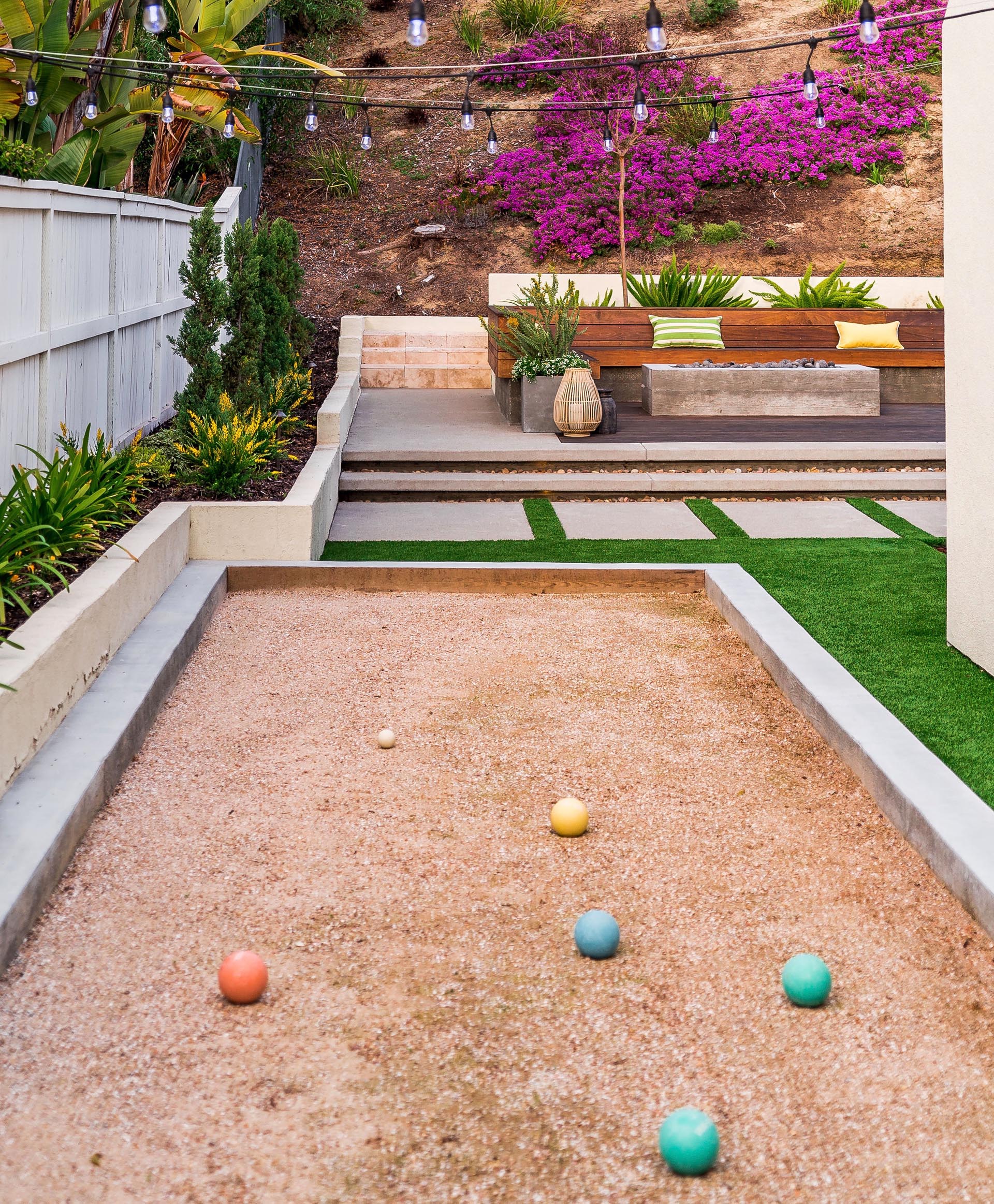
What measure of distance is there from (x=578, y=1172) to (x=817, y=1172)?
1.50 feet

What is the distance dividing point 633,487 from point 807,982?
6871 millimetres

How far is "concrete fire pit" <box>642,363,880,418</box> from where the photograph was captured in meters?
11.9

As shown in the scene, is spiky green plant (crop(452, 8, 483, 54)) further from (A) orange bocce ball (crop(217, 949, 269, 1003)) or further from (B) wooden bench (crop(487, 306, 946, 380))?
(A) orange bocce ball (crop(217, 949, 269, 1003))

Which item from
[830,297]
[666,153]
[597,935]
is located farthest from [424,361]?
[597,935]

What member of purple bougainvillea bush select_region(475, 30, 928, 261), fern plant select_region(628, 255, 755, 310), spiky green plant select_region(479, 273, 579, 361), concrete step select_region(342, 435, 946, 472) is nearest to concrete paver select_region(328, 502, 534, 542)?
concrete step select_region(342, 435, 946, 472)

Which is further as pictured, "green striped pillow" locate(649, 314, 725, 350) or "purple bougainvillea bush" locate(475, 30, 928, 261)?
"purple bougainvillea bush" locate(475, 30, 928, 261)

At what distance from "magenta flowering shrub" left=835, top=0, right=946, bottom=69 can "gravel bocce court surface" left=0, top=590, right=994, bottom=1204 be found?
72.0 feet

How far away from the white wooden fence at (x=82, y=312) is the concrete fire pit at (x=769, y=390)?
16.4ft

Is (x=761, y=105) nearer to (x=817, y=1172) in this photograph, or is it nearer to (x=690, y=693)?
(x=690, y=693)

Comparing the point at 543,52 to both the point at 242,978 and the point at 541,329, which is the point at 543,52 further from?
the point at 242,978

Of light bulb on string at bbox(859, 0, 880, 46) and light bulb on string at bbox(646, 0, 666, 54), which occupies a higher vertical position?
light bulb on string at bbox(859, 0, 880, 46)

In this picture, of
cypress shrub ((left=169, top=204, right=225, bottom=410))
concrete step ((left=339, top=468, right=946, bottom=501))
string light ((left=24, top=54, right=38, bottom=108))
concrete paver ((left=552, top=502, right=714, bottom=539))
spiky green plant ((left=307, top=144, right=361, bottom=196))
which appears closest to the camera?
cypress shrub ((left=169, top=204, right=225, bottom=410))

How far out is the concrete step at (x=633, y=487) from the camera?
9.39 meters

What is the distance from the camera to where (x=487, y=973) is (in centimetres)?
297
